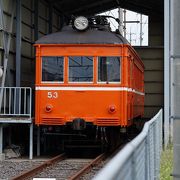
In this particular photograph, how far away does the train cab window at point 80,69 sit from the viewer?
46.0 ft

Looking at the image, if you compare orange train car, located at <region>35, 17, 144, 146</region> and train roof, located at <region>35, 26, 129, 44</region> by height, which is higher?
train roof, located at <region>35, 26, 129, 44</region>

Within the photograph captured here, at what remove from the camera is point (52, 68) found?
1408 cm

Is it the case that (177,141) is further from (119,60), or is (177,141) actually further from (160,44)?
(160,44)

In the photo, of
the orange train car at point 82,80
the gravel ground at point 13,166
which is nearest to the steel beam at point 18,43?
the orange train car at point 82,80

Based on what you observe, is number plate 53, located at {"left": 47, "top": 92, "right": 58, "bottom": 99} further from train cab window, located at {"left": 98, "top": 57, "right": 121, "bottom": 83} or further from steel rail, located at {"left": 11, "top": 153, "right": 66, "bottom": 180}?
steel rail, located at {"left": 11, "top": 153, "right": 66, "bottom": 180}

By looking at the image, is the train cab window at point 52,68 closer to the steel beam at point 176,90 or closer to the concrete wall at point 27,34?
the concrete wall at point 27,34

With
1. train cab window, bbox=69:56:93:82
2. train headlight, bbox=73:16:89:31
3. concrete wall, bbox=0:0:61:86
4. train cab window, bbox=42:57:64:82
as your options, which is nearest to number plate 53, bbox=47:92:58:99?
train cab window, bbox=42:57:64:82

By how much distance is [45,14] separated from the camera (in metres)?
20.8

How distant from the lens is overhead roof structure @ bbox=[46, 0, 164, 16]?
2380 cm

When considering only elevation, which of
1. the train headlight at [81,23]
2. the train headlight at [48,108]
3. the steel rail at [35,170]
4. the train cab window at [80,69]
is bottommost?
the steel rail at [35,170]

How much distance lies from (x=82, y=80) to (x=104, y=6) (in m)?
13.3

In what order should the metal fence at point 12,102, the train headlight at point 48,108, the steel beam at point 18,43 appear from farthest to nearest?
the steel beam at point 18,43, the metal fence at point 12,102, the train headlight at point 48,108

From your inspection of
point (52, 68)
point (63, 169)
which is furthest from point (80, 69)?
point (63, 169)

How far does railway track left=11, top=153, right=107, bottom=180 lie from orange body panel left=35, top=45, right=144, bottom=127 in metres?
1.03
